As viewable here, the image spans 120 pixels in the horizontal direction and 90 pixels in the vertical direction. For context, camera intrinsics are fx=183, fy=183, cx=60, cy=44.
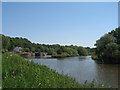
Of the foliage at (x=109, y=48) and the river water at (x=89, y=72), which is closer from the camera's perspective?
the river water at (x=89, y=72)

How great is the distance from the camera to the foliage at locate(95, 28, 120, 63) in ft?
120

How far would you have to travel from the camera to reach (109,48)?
37.4m

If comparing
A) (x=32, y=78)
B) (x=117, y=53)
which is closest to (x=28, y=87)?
(x=32, y=78)

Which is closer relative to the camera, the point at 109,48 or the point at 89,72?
the point at 89,72

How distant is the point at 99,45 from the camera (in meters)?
42.0

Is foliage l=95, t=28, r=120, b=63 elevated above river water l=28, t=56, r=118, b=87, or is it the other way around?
foliage l=95, t=28, r=120, b=63

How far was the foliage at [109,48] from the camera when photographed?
120ft

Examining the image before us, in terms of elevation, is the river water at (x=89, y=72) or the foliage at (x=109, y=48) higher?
the foliage at (x=109, y=48)

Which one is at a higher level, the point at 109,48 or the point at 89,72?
the point at 109,48

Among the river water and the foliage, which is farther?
the foliage

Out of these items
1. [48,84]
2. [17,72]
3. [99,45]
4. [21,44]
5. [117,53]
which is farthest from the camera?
[21,44]

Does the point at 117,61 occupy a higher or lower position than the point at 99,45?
lower

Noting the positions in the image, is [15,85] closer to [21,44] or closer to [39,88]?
[39,88]

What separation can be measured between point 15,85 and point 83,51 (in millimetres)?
91375
